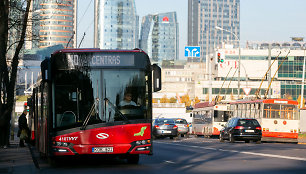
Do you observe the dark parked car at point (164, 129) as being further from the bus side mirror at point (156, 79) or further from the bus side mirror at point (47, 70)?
the bus side mirror at point (47, 70)

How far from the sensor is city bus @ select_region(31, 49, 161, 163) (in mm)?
15625

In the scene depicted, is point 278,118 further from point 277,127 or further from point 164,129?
point 164,129

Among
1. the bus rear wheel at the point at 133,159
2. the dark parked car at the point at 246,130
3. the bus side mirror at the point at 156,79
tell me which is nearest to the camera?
the bus side mirror at the point at 156,79

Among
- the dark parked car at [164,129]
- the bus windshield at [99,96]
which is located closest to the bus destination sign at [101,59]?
the bus windshield at [99,96]

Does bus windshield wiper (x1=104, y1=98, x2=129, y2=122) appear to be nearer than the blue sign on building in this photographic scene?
Yes

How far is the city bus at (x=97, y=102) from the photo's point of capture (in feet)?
51.3

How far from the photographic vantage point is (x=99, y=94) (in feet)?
51.8

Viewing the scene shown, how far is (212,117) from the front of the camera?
49.5m

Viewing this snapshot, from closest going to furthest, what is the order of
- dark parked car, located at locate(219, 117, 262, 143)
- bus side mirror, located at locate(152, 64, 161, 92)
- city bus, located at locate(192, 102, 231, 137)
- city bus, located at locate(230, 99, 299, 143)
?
1. bus side mirror, located at locate(152, 64, 161, 92)
2. dark parked car, located at locate(219, 117, 262, 143)
3. city bus, located at locate(230, 99, 299, 143)
4. city bus, located at locate(192, 102, 231, 137)

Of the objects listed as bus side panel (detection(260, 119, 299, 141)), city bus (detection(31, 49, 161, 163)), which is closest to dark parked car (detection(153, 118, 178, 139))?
bus side panel (detection(260, 119, 299, 141))

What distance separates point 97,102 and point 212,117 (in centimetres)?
3437

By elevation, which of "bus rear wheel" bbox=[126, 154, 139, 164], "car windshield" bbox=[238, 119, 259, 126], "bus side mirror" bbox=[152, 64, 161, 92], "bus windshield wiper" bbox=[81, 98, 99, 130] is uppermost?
"bus side mirror" bbox=[152, 64, 161, 92]

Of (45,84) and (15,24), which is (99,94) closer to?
(45,84)

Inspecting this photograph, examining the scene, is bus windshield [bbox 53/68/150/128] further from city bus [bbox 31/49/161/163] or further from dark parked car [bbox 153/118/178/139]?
dark parked car [bbox 153/118/178/139]
